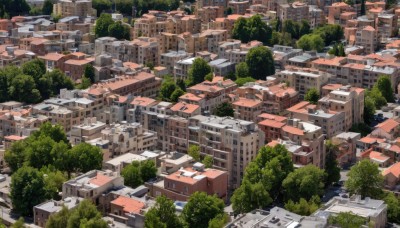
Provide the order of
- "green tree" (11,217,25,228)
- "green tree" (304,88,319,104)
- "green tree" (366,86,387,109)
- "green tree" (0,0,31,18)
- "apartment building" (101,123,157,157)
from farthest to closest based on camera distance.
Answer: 1. "green tree" (0,0,31,18)
2. "green tree" (366,86,387,109)
3. "green tree" (304,88,319,104)
4. "apartment building" (101,123,157,157)
5. "green tree" (11,217,25,228)

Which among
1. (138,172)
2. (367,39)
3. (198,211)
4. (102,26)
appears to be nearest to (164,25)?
(102,26)

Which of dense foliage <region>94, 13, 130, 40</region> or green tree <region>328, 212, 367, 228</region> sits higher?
dense foliage <region>94, 13, 130, 40</region>

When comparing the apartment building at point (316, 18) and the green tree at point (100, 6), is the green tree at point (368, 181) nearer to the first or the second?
the apartment building at point (316, 18)

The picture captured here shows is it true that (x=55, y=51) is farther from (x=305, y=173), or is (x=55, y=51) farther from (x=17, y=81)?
(x=305, y=173)

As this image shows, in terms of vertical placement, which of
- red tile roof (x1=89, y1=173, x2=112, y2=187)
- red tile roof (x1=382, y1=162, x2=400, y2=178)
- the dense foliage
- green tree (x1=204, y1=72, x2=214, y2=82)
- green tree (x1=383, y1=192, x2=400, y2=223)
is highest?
the dense foliage

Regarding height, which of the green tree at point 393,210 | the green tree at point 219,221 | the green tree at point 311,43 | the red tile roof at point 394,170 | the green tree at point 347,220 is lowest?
the green tree at point 393,210

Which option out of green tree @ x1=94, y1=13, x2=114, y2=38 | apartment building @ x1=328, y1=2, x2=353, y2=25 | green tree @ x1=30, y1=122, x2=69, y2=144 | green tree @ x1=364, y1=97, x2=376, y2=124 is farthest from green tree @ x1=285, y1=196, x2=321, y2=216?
Answer: apartment building @ x1=328, y1=2, x2=353, y2=25

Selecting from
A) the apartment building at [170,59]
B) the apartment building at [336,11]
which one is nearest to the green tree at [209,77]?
the apartment building at [170,59]

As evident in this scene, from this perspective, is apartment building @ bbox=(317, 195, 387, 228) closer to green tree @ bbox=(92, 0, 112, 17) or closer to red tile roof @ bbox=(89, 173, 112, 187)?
red tile roof @ bbox=(89, 173, 112, 187)
